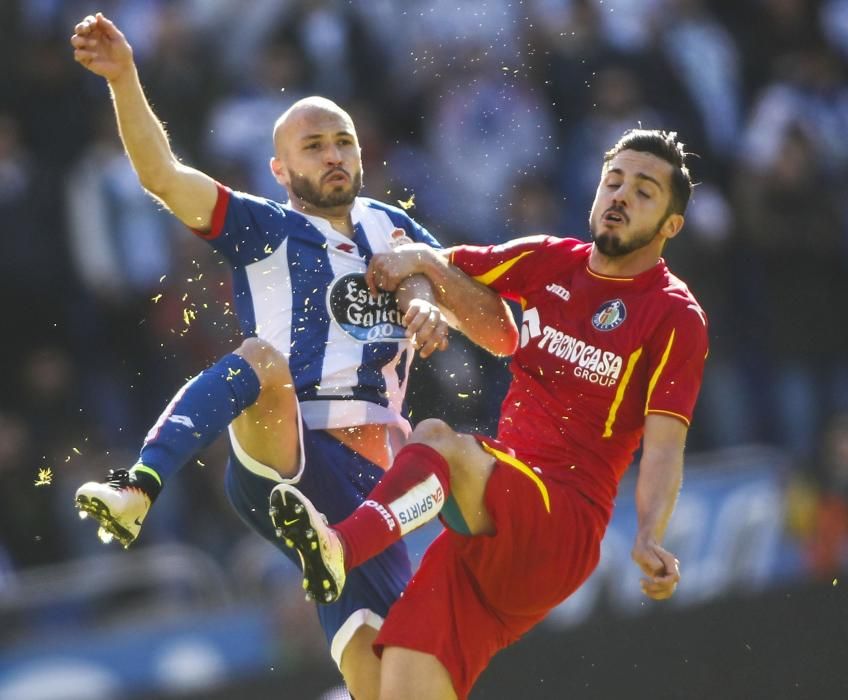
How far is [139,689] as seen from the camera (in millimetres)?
9117

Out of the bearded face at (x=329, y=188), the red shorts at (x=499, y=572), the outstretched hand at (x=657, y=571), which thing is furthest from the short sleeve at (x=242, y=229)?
the outstretched hand at (x=657, y=571)

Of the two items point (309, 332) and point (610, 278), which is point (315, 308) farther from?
point (610, 278)

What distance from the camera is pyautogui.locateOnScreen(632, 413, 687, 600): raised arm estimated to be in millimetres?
5926

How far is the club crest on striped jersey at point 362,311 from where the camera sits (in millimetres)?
6691

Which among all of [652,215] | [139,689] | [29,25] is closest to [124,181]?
[29,25]

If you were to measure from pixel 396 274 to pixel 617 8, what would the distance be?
20.7ft

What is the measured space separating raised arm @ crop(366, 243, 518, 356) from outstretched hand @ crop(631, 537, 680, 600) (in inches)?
50.7

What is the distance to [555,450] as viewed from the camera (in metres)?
6.39

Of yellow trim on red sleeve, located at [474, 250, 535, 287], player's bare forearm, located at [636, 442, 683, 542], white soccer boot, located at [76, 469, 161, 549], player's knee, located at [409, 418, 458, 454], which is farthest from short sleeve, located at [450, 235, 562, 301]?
white soccer boot, located at [76, 469, 161, 549]

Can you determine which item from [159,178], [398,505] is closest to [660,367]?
[398,505]

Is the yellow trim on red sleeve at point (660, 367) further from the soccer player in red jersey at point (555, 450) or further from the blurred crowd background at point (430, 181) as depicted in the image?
the blurred crowd background at point (430, 181)

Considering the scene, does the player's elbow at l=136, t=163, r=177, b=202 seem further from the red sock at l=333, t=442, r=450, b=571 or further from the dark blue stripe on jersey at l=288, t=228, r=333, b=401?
the red sock at l=333, t=442, r=450, b=571

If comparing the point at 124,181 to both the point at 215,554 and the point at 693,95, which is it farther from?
the point at 693,95

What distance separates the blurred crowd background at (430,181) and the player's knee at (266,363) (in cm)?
176
